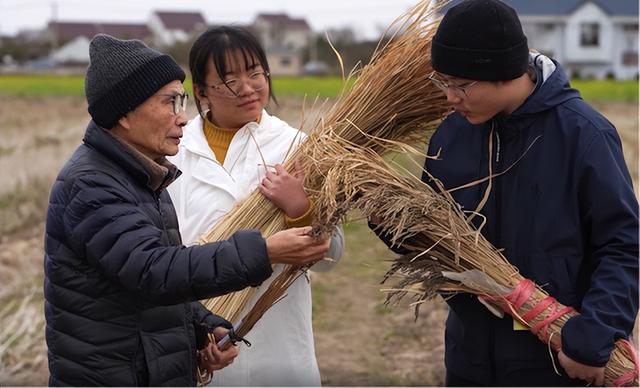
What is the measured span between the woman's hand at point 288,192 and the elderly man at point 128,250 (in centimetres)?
34

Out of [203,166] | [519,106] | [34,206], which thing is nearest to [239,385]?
[203,166]

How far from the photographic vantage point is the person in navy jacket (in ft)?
7.44

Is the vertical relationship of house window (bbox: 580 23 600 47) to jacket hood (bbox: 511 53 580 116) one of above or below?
below

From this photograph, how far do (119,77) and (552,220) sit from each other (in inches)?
47.0

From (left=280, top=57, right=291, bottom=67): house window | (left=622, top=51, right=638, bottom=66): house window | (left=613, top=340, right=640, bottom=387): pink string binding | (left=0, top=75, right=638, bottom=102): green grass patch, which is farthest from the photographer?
(left=280, top=57, right=291, bottom=67): house window

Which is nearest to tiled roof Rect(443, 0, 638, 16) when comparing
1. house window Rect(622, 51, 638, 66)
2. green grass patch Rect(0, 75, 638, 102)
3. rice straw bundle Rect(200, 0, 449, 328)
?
house window Rect(622, 51, 638, 66)

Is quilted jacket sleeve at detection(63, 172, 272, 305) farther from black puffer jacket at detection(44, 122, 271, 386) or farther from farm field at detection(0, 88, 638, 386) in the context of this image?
farm field at detection(0, 88, 638, 386)

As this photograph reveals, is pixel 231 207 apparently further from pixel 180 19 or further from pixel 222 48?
pixel 180 19

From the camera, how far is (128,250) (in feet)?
6.86

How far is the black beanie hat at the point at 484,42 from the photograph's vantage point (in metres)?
2.29

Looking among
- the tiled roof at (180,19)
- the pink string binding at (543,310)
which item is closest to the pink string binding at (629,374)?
the pink string binding at (543,310)

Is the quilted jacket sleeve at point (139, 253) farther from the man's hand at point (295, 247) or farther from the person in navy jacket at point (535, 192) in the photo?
the person in navy jacket at point (535, 192)

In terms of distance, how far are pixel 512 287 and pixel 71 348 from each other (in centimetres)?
118

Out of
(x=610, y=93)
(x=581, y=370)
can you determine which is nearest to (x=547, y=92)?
(x=581, y=370)
